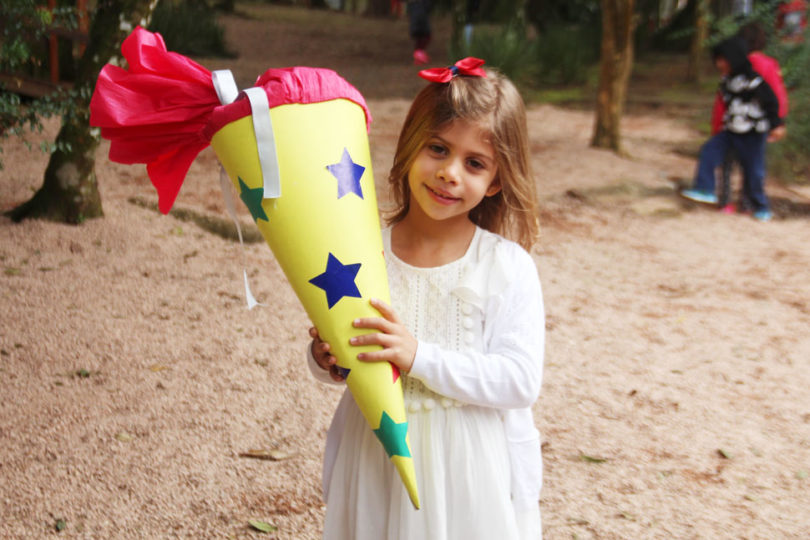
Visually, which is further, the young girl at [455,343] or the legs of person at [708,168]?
the legs of person at [708,168]

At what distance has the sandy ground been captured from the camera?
2805mm

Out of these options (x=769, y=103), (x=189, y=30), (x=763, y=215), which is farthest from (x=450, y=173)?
(x=189, y=30)

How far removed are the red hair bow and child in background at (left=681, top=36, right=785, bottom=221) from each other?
20.6ft

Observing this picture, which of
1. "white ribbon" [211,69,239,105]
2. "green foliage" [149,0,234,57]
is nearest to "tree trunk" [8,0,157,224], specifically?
"white ribbon" [211,69,239,105]

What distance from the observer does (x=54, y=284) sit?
4230mm

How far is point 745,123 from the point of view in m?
7.26

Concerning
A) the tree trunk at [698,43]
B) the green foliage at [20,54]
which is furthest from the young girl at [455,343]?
the tree trunk at [698,43]

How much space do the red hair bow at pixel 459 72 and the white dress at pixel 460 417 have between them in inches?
14.0

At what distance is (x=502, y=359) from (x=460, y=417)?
16cm

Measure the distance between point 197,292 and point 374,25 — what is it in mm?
16068

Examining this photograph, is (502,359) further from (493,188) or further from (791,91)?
(791,91)

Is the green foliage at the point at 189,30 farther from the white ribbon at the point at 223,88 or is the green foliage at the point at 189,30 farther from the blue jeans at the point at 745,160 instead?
the white ribbon at the point at 223,88

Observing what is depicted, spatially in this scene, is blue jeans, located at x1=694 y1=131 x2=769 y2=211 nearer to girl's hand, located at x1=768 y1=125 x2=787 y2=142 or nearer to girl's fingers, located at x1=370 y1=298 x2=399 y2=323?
girl's hand, located at x1=768 y1=125 x2=787 y2=142

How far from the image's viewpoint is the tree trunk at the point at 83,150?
448 centimetres
